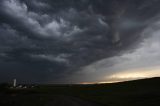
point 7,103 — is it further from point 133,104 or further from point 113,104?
point 133,104

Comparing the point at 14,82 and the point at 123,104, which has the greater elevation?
the point at 14,82

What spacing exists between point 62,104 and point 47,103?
331 centimetres

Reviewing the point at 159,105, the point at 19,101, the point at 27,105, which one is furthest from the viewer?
the point at 19,101

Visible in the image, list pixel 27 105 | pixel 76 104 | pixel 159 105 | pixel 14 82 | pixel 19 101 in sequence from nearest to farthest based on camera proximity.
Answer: pixel 159 105 < pixel 76 104 < pixel 27 105 < pixel 19 101 < pixel 14 82

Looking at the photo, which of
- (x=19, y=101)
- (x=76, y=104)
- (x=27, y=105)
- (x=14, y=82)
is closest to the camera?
(x=76, y=104)

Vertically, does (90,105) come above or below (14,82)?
below

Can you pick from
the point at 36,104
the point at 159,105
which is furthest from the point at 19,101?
the point at 159,105

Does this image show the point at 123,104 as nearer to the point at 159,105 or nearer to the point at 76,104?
the point at 159,105

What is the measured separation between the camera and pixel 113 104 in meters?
37.0

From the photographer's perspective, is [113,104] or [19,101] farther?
[19,101]

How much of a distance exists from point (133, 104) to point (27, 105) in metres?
20.0

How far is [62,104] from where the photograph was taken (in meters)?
34.2

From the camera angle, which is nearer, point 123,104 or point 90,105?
point 90,105

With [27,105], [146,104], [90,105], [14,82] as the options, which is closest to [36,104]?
[27,105]
